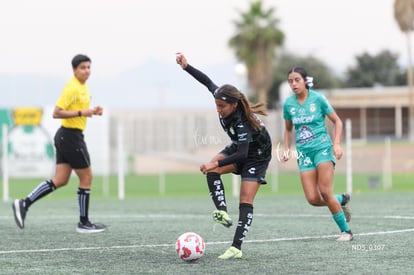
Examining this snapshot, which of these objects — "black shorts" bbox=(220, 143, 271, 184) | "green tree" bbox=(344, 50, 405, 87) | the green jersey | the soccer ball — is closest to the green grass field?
the soccer ball

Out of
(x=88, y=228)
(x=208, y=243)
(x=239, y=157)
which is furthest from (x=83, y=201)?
(x=239, y=157)

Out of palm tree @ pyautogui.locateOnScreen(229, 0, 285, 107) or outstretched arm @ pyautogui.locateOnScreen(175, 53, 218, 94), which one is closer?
outstretched arm @ pyautogui.locateOnScreen(175, 53, 218, 94)

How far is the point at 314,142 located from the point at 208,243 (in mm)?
1742

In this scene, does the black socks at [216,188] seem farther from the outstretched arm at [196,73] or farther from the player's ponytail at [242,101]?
the outstretched arm at [196,73]

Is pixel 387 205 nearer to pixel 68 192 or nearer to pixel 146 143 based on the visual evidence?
pixel 68 192

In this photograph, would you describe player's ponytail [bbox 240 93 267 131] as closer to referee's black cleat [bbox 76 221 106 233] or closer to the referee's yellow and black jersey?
the referee's yellow and black jersey

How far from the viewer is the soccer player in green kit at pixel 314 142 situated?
1047 centimetres

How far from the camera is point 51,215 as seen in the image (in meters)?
15.9

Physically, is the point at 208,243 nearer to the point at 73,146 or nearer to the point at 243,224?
the point at 243,224

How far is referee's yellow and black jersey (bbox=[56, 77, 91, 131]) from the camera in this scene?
11883 millimetres

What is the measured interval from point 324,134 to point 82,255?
328cm

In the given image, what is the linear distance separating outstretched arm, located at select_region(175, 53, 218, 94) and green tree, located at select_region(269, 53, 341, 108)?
68543mm

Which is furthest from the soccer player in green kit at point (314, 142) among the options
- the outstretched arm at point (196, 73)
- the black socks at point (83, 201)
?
the black socks at point (83, 201)

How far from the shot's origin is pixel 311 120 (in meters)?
10.5
